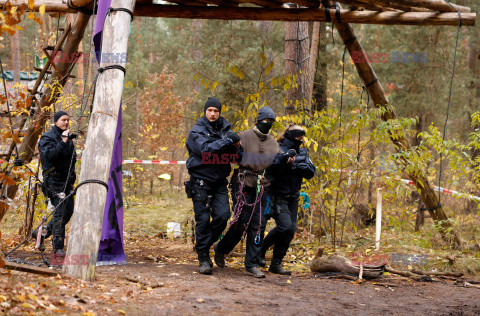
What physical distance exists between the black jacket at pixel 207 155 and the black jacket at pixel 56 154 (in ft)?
6.35

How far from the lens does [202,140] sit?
19.9 feet

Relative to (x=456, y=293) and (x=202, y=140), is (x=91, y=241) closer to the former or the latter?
(x=202, y=140)

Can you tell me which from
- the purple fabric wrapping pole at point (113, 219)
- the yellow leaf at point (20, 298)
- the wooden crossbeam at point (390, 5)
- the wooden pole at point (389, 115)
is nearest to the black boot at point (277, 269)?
Result: the purple fabric wrapping pole at point (113, 219)

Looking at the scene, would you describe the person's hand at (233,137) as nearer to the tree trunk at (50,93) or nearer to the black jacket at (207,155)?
the black jacket at (207,155)

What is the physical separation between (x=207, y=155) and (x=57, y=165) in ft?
8.16

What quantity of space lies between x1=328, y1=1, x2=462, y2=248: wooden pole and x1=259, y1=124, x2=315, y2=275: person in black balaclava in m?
2.89

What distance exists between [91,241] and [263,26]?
13.0 meters

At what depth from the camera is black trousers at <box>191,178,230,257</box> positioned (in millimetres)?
6098

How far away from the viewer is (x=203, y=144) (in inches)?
236

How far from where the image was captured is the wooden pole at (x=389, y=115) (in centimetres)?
899

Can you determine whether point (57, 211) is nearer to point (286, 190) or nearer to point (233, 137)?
point (233, 137)

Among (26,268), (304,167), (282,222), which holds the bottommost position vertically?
(26,268)

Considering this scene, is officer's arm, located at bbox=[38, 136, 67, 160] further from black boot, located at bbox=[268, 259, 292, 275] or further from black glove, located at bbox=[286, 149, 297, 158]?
black boot, located at bbox=[268, 259, 292, 275]

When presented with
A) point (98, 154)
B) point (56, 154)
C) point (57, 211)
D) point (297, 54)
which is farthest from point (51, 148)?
point (297, 54)
